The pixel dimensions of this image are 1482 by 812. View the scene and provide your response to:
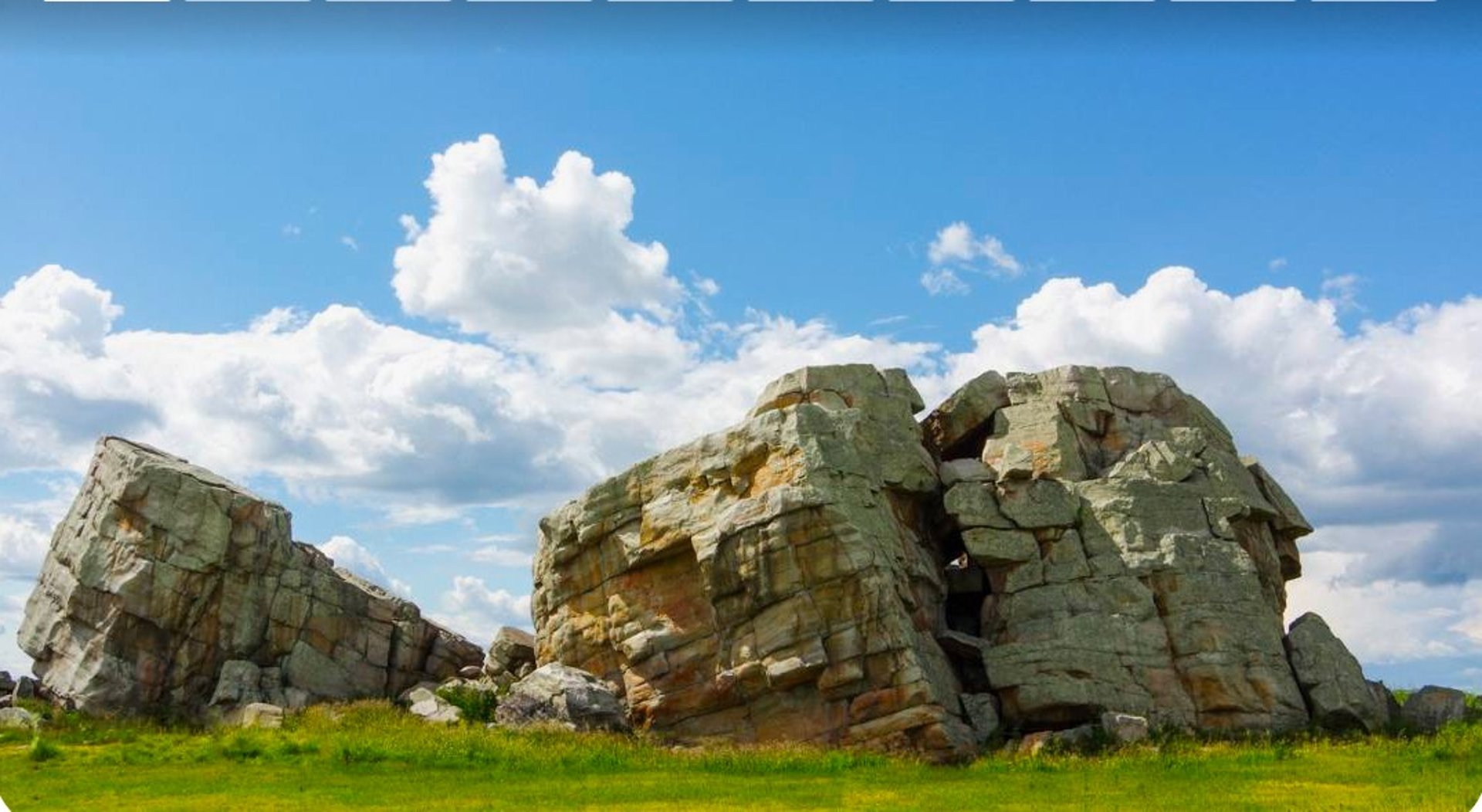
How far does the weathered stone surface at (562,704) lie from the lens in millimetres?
48219

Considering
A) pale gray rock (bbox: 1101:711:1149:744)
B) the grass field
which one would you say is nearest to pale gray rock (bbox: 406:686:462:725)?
the grass field

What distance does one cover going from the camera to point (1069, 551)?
5162 centimetres

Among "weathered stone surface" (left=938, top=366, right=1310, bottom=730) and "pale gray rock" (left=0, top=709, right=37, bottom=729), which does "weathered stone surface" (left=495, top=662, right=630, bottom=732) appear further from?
"pale gray rock" (left=0, top=709, right=37, bottom=729)

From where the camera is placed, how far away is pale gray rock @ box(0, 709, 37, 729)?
52406 mm

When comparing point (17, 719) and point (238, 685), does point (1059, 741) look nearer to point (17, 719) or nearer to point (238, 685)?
point (238, 685)

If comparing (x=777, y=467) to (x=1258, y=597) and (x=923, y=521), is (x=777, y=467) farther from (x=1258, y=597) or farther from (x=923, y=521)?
(x=1258, y=597)

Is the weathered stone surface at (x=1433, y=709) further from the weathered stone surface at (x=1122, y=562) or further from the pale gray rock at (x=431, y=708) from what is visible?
the pale gray rock at (x=431, y=708)

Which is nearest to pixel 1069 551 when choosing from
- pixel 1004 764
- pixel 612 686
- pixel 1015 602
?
pixel 1015 602

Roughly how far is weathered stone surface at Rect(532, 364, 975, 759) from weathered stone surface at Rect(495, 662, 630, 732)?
77.5 inches

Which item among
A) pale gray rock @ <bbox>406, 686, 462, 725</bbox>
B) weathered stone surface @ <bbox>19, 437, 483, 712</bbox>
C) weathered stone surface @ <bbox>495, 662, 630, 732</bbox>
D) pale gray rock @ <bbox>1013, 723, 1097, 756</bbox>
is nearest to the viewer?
pale gray rock @ <bbox>1013, 723, 1097, 756</bbox>

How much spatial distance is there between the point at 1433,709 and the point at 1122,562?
13.5 meters

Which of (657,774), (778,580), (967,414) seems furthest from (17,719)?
(967,414)

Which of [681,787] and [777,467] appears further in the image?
[777,467]

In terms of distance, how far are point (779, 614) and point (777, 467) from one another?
18.4ft
